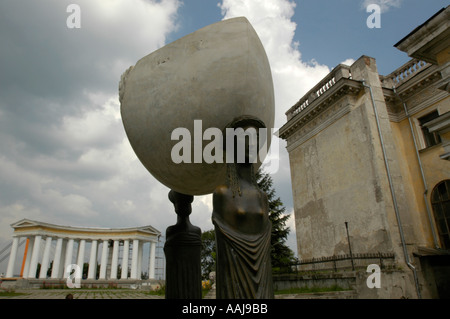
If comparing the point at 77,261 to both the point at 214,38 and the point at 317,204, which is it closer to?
the point at 317,204

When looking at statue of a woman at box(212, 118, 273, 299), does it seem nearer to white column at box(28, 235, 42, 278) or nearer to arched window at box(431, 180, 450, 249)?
arched window at box(431, 180, 450, 249)

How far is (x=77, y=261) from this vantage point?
3972 centimetres

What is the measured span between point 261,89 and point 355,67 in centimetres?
1416

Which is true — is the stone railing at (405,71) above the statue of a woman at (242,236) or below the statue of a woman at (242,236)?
above

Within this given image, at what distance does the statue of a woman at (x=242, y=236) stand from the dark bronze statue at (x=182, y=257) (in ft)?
3.36

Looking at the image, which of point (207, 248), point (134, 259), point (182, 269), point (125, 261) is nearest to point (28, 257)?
point (125, 261)

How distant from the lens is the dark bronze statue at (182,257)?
3.16m

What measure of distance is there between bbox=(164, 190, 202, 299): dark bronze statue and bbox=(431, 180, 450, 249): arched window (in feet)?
44.1

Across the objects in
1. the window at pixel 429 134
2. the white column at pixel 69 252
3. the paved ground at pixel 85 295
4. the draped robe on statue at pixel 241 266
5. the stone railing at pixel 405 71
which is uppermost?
the stone railing at pixel 405 71

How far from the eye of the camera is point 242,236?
7.39 ft

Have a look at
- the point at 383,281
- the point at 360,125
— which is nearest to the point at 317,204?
the point at 360,125

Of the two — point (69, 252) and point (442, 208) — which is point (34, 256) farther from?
point (442, 208)

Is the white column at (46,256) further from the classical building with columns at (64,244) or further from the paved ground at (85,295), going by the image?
the paved ground at (85,295)

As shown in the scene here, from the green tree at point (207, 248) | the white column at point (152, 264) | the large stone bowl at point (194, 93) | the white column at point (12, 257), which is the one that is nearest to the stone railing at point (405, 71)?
the large stone bowl at point (194, 93)
